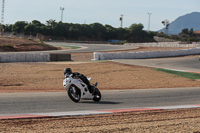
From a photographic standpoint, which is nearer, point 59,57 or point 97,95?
point 97,95

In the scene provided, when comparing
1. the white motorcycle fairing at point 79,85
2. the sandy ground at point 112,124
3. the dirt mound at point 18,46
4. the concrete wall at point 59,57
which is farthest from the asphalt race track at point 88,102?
the dirt mound at point 18,46

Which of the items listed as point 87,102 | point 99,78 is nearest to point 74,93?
point 87,102

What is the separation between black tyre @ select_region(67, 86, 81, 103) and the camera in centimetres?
1094

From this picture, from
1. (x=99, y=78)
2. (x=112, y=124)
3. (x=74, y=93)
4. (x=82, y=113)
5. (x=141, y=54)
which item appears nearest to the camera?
(x=112, y=124)

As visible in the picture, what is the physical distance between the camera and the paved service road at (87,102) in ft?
32.0

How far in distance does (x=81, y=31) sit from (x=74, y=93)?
330ft

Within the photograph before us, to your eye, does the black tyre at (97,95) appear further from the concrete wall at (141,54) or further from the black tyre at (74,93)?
the concrete wall at (141,54)

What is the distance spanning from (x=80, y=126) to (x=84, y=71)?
15.2 m

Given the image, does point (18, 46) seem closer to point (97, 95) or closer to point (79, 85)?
point (97, 95)

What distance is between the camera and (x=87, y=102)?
11328 millimetres

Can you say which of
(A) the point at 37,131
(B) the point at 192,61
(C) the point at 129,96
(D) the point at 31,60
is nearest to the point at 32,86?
(C) the point at 129,96

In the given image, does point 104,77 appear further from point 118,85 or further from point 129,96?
point 129,96

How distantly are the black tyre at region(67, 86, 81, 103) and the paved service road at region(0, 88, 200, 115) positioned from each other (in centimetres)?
19

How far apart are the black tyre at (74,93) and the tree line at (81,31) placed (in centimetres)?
9012
